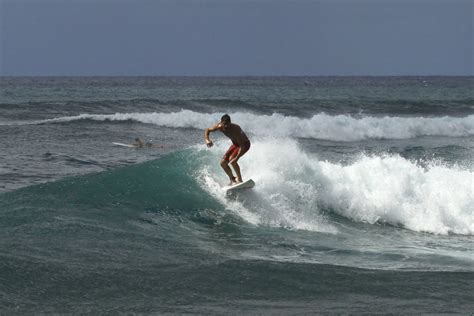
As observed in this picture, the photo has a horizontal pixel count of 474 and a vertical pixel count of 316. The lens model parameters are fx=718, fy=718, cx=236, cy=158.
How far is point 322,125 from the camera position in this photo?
35.9m

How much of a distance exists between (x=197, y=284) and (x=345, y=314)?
1935mm

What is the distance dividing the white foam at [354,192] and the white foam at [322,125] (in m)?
18.3

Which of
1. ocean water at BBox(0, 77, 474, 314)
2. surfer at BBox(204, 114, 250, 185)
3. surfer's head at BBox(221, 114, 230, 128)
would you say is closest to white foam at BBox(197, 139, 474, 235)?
ocean water at BBox(0, 77, 474, 314)

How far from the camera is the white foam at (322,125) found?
3528 centimetres

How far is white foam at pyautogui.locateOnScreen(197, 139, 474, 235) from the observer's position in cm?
1375

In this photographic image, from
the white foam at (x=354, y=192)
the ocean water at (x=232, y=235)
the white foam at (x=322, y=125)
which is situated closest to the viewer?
the ocean water at (x=232, y=235)

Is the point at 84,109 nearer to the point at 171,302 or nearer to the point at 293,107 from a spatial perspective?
the point at 293,107

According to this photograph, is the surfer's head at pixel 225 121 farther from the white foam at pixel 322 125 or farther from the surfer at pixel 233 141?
the white foam at pixel 322 125

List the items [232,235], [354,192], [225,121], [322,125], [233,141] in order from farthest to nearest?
1. [322,125]
2. [354,192]
3. [233,141]
4. [225,121]
5. [232,235]

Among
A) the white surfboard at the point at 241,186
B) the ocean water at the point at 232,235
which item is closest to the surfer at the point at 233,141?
the white surfboard at the point at 241,186

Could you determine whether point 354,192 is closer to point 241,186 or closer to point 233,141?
point 241,186

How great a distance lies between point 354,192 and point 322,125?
69.3ft

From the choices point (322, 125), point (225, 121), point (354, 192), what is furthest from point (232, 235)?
point (322, 125)

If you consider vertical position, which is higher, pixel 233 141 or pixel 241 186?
pixel 233 141
